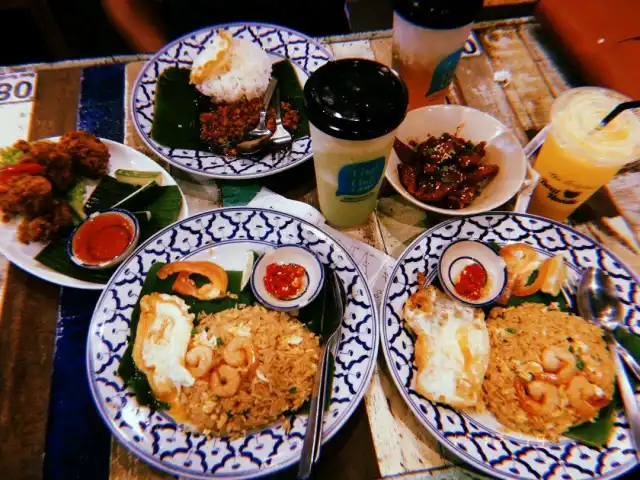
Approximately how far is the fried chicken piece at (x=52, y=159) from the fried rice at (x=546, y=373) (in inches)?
93.9

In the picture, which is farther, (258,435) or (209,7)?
(209,7)

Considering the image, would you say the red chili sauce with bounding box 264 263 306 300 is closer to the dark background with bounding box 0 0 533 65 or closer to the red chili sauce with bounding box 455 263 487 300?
the red chili sauce with bounding box 455 263 487 300

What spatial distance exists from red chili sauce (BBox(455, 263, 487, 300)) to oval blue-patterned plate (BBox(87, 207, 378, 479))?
45 cm

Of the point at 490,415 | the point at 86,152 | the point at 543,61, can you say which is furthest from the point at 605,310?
the point at 86,152

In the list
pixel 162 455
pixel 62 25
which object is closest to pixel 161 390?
pixel 162 455

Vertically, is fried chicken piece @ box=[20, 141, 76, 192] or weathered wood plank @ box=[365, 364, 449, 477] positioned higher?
fried chicken piece @ box=[20, 141, 76, 192]

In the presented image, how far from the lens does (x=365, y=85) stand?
1592mm

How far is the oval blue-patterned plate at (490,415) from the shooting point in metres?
1.55

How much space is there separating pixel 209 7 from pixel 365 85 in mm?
3526

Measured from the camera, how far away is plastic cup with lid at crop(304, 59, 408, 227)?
61.3 inches

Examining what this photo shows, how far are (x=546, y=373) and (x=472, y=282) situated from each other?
485 millimetres

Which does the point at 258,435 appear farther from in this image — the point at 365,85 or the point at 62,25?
the point at 62,25

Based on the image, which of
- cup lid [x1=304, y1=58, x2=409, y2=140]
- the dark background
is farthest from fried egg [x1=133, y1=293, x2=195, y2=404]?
the dark background

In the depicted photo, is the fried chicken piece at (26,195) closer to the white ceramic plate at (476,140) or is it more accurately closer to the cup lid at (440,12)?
the white ceramic plate at (476,140)
